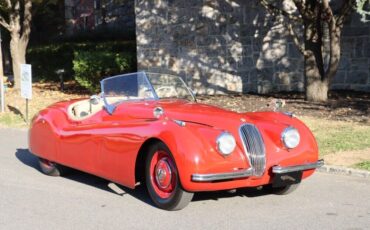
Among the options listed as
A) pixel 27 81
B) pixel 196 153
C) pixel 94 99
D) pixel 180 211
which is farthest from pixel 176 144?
pixel 27 81

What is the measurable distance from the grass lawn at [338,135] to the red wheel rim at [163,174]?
10.7 feet

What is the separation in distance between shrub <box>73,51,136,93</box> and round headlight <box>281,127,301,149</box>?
12011 millimetres

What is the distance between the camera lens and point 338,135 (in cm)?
951

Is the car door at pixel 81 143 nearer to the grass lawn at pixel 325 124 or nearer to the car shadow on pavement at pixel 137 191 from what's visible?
the car shadow on pavement at pixel 137 191

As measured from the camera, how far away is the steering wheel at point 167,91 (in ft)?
22.7

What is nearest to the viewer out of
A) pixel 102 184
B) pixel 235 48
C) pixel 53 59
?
pixel 102 184

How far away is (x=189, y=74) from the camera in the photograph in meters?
15.7

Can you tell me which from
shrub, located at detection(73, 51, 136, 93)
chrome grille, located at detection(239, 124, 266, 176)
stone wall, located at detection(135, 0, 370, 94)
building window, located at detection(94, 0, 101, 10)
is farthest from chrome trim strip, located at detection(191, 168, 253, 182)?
building window, located at detection(94, 0, 101, 10)

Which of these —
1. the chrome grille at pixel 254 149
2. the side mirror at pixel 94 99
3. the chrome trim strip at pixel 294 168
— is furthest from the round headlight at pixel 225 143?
the side mirror at pixel 94 99

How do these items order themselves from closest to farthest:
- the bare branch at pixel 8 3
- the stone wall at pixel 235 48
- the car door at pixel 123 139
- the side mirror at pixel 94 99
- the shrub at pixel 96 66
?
the car door at pixel 123 139 → the side mirror at pixel 94 99 → the stone wall at pixel 235 48 → the bare branch at pixel 8 3 → the shrub at pixel 96 66

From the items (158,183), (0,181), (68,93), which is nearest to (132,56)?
(68,93)

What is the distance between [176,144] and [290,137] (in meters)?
1.19

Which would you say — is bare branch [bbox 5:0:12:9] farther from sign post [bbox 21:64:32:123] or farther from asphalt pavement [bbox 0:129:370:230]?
asphalt pavement [bbox 0:129:370:230]

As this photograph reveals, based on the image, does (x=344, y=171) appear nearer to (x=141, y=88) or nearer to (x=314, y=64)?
(x=141, y=88)
